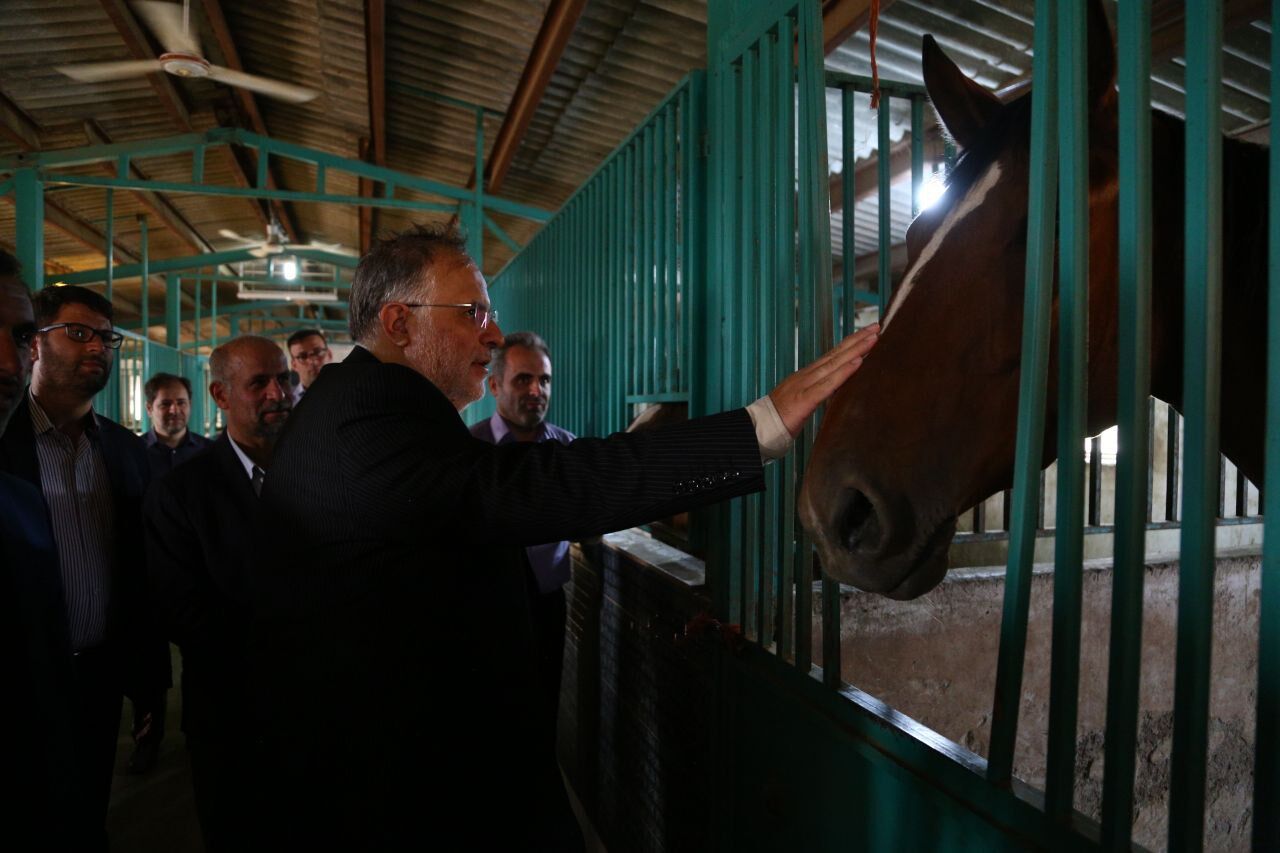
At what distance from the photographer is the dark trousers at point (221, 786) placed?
261cm

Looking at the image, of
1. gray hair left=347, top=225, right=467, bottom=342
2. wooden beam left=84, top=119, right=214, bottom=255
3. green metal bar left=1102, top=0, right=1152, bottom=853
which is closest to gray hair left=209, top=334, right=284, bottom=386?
gray hair left=347, top=225, right=467, bottom=342

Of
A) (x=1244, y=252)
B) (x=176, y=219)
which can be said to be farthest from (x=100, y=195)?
(x=1244, y=252)

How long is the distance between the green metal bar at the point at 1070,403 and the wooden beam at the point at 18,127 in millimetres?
9012

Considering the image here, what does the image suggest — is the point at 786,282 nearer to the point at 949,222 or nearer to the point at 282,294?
the point at 949,222

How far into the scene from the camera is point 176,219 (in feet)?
40.1

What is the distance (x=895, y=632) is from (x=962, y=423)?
1.61m

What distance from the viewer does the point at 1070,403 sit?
0.99m

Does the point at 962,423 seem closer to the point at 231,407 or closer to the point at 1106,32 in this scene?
the point at 1106,32

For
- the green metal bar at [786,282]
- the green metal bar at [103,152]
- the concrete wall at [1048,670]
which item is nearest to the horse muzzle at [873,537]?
the green metal bar at [786,282]

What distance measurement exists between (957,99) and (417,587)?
1.46 meters

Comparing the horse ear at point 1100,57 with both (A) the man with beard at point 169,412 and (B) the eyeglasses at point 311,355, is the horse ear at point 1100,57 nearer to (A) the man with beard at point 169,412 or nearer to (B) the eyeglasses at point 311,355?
(B) the eyeglasses at point 311,355

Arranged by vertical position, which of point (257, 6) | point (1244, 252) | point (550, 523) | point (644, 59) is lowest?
point (550, 523)

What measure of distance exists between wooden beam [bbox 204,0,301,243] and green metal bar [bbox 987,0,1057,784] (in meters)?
6.93

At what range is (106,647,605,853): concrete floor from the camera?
3293 millimetres
